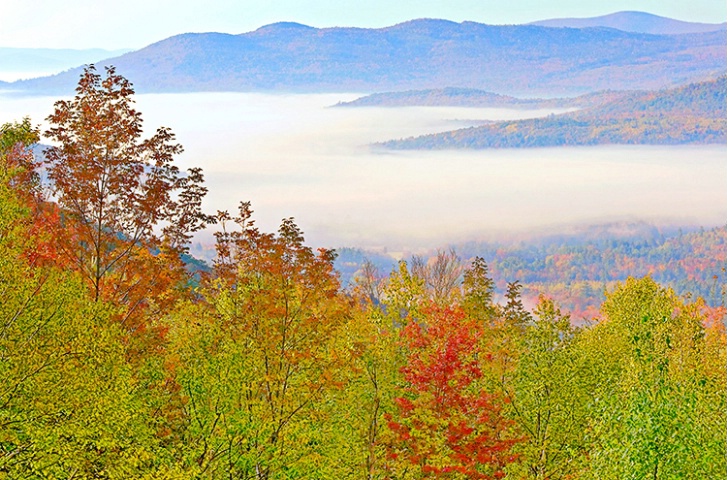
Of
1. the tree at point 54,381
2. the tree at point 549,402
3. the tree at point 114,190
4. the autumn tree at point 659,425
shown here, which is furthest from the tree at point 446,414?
the tree at point 54,381

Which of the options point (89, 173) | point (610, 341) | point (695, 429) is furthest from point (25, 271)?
point (610, 341)

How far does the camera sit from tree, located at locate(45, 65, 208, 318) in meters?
25.9

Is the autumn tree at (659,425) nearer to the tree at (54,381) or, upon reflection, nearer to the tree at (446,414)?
the tree at (446,414)

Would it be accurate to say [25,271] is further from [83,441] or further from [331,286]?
[331,286]

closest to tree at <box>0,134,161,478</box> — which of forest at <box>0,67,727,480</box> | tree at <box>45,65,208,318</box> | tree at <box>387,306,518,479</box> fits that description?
forest at <box>0,67,727,480</box>

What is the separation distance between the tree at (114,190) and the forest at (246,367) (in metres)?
0.07

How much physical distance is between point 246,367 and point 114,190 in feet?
24.2

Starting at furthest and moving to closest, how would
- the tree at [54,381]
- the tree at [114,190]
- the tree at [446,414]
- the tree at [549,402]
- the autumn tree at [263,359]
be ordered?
the tree at [549,402], the tree at [114,190], the tree at [446,414], the autumn tree at [263,359], the tree at [54,381]

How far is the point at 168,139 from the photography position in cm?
2744

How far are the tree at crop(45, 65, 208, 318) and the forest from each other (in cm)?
7

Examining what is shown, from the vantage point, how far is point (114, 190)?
26.1m

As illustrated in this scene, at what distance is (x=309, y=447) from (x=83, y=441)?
733cm

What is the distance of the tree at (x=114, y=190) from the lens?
25.9 metres

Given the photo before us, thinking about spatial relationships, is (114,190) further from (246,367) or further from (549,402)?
(549,402)
